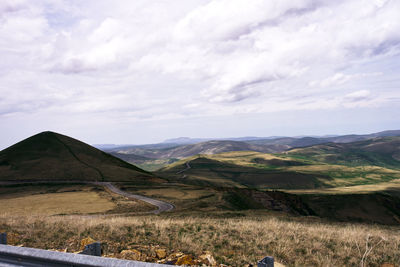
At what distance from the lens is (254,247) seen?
11.5m

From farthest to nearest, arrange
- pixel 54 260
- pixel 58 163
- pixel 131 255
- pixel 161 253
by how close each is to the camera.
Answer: pixel 58 163, pixel 161 253, pixel 131 255, pixel 54 260

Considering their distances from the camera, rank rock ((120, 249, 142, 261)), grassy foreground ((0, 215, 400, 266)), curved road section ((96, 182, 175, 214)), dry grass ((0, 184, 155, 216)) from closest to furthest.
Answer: rock ((120, 249, 142, 261)), grassy foreground ((0, 215, 400, 266)), dry grass ((0, 184, 155, 216)), curved road section ((96, 182, 175, 214))

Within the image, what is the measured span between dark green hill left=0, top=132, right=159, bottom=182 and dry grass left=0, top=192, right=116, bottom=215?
36098mm

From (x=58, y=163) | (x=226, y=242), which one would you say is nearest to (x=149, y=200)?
(x=226, y=242)

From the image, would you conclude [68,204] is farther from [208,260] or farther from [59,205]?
[208,260]

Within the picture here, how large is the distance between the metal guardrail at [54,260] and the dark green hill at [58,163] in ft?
333

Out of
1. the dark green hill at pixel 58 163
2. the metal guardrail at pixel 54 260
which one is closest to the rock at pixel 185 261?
the metal guardrail at pixel 54 260

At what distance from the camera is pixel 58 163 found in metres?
117

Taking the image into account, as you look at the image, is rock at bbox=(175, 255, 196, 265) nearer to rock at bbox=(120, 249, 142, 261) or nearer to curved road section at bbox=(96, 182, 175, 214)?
rock at bbox=(120, 249, 142, 261)

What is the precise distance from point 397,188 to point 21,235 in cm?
19436

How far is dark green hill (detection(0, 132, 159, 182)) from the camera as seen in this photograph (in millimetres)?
103188

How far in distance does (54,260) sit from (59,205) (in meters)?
62.0

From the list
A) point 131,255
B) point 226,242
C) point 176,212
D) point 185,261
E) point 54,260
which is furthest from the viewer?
point 176,212

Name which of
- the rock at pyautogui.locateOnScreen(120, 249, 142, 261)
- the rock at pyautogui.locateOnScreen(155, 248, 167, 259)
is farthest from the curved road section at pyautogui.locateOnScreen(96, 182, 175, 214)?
the rock at pyautogui.locateOnScreen(120, 249, 142, 261)
